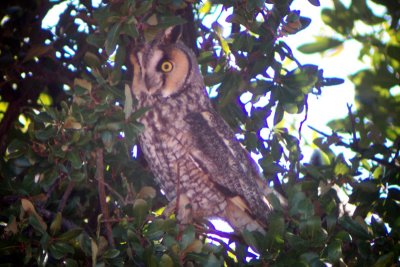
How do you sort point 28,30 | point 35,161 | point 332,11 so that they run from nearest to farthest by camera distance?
point 332,11 → point 35,161 → point 28,30

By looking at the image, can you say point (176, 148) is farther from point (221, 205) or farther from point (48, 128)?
point (48, 128)

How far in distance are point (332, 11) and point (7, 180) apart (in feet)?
5.25

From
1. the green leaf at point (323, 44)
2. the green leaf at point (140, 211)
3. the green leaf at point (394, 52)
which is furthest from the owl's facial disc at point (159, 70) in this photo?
the green leaf at point (394, 52)

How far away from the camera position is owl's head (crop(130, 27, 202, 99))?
8.72ft

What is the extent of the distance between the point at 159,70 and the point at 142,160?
46 cm

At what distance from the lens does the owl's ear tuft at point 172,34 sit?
2.73m

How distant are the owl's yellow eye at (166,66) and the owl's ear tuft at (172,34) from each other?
0.10m

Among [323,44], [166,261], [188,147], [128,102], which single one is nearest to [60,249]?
[166,261]

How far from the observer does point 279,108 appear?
2504 mm

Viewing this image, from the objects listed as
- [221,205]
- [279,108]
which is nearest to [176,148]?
[221,205]

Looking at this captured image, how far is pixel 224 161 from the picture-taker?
257cm

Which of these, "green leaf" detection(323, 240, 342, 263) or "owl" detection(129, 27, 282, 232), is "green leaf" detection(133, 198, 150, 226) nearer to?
"owl" detection(129, 27, 282, 232)

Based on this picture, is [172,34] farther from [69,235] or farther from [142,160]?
[69,235]

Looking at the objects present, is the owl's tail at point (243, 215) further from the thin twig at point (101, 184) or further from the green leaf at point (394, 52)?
the green leaf at point (394, 52)
